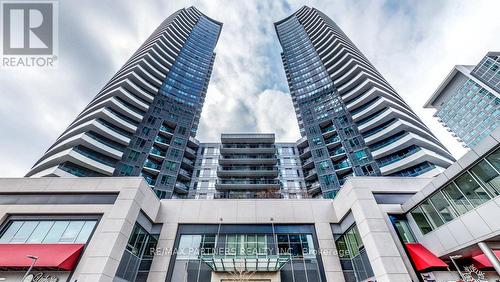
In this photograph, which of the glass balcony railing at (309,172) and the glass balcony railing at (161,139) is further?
the glass balcony railing at (309,172)

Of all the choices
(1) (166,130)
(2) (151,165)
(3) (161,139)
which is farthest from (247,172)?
(1) (166,130)

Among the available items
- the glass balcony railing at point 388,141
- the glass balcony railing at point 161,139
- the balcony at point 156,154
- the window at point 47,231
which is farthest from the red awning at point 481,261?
the glass balcony railing at point 161,139

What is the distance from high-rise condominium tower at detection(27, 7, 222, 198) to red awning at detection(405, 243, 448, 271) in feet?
124

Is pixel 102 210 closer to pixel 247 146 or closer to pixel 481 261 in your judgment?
pixel 481 261

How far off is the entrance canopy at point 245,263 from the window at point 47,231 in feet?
29.8

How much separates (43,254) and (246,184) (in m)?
37.7

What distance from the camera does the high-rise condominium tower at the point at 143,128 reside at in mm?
34300

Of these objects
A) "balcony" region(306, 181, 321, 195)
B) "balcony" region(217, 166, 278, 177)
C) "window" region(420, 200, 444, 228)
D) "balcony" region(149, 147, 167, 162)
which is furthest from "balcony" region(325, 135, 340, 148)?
"balcony" region(149, 147, 167, 162)

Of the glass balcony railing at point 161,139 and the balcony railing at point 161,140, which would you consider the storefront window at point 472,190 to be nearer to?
the balcony railing at point 161,140

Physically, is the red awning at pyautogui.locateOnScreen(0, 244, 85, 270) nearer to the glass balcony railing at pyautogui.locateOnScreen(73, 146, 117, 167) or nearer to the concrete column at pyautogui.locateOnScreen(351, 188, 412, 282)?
the concrete column at pyautogui.locateOnScreen(351, 188, 412, 282)

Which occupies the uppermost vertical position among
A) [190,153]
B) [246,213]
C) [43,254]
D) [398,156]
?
[190,153]

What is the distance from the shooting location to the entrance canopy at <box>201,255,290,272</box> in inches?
611

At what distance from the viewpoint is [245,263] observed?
16.3 metres

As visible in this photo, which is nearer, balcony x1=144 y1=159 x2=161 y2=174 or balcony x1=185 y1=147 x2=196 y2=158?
balcony x1=144 y1=159 x2=161 y2=174
